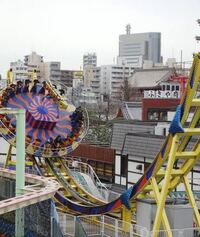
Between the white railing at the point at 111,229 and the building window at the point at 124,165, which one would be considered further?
the building window at the point at 124,165

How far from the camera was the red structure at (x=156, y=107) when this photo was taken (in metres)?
35.3

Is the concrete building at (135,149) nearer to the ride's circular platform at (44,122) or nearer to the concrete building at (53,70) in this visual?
A: the ride's circular platform at (44,122)

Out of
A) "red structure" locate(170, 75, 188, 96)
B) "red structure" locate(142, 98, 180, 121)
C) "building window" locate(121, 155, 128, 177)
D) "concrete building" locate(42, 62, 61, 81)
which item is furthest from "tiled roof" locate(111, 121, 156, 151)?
"concrete building" locate(42, 62, 61, 81)

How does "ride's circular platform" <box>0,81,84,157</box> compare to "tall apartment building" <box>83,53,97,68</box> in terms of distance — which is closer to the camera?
"ride's circular platform" <box>0,81,84,157</box>

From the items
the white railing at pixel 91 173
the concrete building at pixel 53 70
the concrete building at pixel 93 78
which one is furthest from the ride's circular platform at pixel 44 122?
the concrete building at pixel 53 70

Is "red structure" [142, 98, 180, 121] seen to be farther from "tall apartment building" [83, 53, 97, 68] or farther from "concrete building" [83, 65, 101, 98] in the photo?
"tall apartment building" [83, 53, 97, 68]

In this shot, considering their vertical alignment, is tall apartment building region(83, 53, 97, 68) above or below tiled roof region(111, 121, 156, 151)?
above

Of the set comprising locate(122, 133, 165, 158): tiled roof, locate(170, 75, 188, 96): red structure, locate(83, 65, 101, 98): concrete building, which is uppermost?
locate(83, 65, 101, 98): concrete building

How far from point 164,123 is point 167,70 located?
34.2 m

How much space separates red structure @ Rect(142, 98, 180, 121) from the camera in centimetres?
3534

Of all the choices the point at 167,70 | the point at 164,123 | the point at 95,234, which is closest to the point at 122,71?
the point at 167,70

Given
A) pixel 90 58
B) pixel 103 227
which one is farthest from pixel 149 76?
pixel 90 58

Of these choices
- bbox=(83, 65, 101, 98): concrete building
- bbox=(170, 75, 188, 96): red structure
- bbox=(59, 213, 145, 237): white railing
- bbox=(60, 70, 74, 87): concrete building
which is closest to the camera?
bbox=(59, 213, 145, 237): white railing

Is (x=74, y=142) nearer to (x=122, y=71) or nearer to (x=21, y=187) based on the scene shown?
(x=21, y=187)
